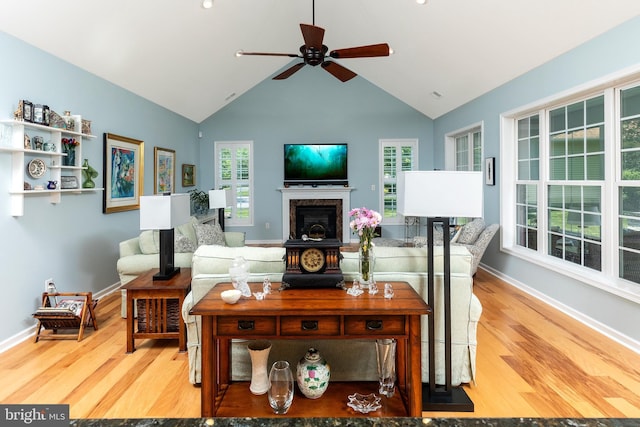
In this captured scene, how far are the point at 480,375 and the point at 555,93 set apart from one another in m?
2.98

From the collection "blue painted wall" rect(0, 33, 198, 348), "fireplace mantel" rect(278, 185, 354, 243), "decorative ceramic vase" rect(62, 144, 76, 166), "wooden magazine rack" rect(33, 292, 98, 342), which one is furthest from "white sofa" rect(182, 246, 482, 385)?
"fireplace mantel" rect(278, 185, 354, 243)

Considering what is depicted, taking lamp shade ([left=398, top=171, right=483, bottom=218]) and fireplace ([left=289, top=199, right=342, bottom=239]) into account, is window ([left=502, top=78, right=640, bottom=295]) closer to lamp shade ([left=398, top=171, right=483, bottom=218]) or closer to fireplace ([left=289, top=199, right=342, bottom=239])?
lamp shade ([left=398, top=171, right=483, bottom=218])

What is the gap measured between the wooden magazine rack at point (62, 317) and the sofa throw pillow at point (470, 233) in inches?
161

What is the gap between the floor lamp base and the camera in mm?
2125

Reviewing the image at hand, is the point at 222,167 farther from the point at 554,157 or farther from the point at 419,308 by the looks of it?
the point at 419,308

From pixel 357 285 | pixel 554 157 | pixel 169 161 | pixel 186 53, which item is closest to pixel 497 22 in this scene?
pixel 554 157

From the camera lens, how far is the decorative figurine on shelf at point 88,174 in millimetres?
4031

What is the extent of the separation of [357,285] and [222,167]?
6380 millimetres

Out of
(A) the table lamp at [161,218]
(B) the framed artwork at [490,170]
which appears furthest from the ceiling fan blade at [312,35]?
(B) the framed artwork at [490,170]

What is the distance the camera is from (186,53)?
4961 millimetres

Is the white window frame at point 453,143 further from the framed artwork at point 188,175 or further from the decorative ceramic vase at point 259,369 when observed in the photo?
the decorative ceramic vase at point 259,369

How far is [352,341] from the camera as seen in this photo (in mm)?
2314

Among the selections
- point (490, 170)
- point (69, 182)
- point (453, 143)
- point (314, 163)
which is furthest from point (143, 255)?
point (453, 143)

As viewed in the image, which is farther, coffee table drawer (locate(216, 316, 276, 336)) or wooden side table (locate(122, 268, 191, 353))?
wooden side table (locate(122, 268, 191, 353))
